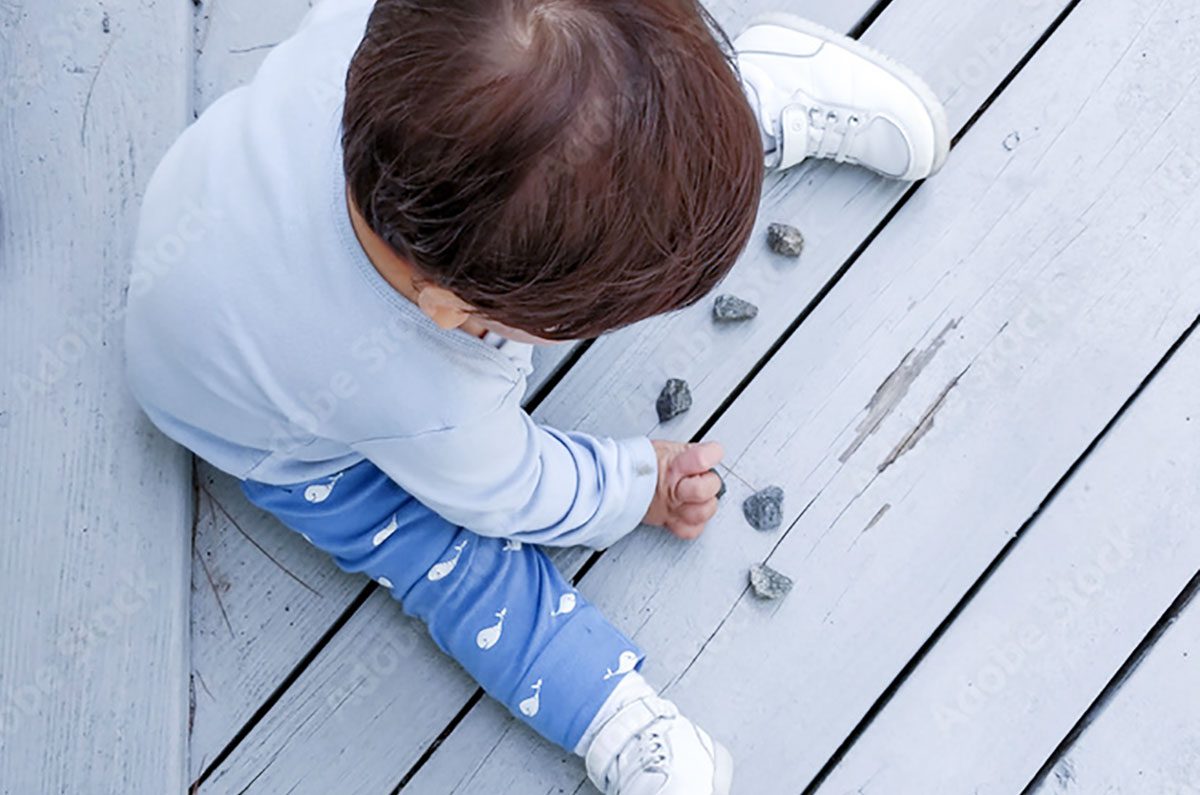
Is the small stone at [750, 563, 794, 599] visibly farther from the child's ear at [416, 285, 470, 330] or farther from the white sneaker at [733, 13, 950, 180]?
the child's ear at [416, 285, 470, 330]

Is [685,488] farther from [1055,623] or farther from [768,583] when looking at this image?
[1055,623]

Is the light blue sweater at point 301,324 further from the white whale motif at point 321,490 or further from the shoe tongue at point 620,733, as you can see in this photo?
the shoe tongue at point 620,733

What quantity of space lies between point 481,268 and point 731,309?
519mm

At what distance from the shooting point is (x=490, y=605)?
0.97 metres

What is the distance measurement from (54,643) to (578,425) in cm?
45

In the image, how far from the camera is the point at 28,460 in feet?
3.21

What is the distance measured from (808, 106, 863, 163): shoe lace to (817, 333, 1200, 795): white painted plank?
1.13 ft

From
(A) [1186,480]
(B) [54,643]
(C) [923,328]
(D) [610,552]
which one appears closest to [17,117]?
(B) [54,643]

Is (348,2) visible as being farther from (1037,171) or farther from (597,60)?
(1037,171)

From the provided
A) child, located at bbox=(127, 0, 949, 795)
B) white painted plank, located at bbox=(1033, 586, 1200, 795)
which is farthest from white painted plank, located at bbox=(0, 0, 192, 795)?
white painted plank, located at bbox=(1033, 586, 1200, 795)

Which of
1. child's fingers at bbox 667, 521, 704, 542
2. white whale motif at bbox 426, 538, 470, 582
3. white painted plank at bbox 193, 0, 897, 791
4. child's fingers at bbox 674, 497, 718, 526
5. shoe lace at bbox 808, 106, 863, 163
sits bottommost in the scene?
white painted plank at bbox 193, 0, 897, 791

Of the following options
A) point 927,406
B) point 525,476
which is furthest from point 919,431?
point 525,476

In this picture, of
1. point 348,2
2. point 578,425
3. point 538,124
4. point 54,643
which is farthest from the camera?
point 578,425

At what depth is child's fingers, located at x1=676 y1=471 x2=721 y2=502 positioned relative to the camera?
1.03 meters
